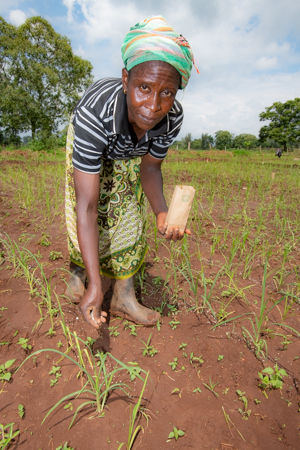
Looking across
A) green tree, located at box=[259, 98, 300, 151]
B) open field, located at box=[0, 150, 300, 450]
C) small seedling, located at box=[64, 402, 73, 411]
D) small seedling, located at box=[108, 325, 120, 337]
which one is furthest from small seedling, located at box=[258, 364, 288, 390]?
green tree, located at box=[259, 98, 300, 151]

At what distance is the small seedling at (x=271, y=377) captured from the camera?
3.99ft

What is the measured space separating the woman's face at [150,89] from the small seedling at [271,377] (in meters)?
1.21

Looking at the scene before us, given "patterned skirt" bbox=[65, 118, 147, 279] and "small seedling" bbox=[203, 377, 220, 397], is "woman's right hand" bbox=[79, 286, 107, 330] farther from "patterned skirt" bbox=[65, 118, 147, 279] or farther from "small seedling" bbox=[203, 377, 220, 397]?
"small seedling" bbox=[203, 377, 220, 397]

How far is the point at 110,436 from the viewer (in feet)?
3.34

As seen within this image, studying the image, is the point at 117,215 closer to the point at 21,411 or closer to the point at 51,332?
the point at 51,332

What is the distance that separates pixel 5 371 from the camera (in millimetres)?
1231

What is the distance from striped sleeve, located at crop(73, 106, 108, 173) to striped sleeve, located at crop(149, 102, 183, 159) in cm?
38

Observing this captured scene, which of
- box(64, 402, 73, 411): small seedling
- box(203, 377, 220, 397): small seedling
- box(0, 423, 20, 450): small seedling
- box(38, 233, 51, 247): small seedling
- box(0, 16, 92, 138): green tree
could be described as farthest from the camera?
box(0, 16, 92, 138): green tree

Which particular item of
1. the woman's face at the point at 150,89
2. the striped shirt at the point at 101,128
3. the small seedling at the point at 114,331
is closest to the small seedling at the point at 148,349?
the small seedling at the point at 114,331

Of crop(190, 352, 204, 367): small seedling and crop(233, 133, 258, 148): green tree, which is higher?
crop(233, 133, 258, 148): green tree

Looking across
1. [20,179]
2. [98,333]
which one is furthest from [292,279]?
[20,179]

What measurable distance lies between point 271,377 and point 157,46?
1439 millimetres

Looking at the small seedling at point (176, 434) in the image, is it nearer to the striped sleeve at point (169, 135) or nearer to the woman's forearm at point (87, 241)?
the woman's forearm at point (87, 241)

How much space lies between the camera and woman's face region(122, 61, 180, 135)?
3.31 feet
